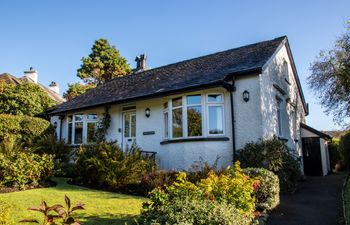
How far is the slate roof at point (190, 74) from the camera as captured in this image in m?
12.4

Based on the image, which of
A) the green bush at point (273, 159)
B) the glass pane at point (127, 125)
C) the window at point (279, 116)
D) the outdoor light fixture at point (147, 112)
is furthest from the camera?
the glass pane at point (127, 125)

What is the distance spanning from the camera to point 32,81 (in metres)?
30.5

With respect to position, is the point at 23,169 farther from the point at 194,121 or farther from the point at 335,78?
the point at 335,78

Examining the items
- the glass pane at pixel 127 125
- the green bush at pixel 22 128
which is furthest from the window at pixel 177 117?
the green bush at pixel 22 128

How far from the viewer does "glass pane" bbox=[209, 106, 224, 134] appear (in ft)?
40.2

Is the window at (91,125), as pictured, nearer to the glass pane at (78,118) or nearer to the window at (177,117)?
the glass pane at (78,118)

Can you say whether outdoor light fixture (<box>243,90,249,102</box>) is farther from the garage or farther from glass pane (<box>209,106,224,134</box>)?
the garage

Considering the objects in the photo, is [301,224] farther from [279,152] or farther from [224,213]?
[279,152]

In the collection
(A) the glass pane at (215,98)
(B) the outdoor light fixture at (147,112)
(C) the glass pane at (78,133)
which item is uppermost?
(A) the glass pane at (215,98)

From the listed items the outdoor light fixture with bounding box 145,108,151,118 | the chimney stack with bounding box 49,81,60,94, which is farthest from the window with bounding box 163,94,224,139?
the chimney stack with bounding box 49,81,60,94

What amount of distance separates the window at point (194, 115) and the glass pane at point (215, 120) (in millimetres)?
467

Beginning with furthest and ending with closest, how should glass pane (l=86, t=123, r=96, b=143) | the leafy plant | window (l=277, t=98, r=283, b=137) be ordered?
1. glass pane (l=86, t=123, r=96, b=143)
2. window (l=277, t=98, r=283, b=137)
3. the leafy plant

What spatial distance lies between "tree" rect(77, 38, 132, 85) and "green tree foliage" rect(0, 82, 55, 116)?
13243 millimetres

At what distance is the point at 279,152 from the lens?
35.4ft
